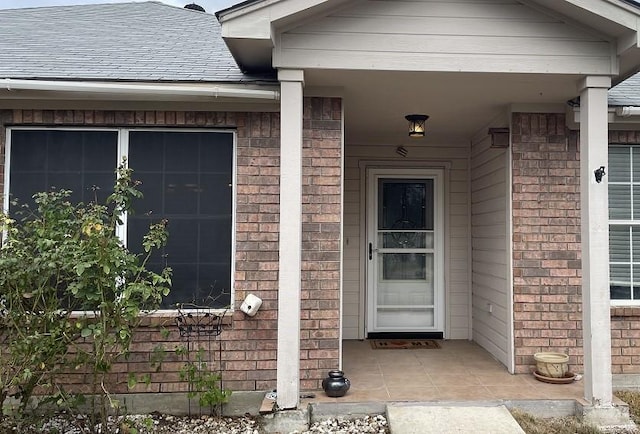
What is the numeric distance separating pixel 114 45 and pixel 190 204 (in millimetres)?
2055

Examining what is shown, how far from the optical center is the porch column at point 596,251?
139 inches

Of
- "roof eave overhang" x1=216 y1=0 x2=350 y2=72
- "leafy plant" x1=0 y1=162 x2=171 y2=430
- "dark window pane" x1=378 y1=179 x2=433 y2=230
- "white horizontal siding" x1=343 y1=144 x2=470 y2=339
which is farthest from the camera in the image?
"dark window pane" x1=378 y1=179 x2=433 y2=230

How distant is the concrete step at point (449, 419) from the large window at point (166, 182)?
164 centimetres

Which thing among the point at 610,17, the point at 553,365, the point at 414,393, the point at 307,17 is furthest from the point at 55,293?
the point at 610,17

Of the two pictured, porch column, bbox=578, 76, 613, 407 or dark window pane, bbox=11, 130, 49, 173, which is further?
dark window pane, bbox=11, 130, 49, 173

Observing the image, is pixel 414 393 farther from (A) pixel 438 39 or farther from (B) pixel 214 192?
(A) pixel 438 39

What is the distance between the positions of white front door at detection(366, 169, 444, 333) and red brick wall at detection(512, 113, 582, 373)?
4.82ft

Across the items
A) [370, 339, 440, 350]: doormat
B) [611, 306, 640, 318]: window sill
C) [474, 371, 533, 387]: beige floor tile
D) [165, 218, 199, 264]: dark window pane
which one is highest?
[165, 218, 199, 264]: dark window pane

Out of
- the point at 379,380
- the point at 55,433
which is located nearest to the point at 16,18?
the point at 55,433

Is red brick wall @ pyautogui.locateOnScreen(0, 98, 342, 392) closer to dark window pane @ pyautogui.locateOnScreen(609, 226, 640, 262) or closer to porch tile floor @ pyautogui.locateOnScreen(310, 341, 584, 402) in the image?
porch tile floor @ pyautogui.locateOnScreen(310, 341, 584, 402)

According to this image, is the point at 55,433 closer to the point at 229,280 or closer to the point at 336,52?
the point at 229,280

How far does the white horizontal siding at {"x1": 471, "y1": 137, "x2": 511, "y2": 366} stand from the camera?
15.1 feet

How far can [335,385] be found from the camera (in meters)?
3.71

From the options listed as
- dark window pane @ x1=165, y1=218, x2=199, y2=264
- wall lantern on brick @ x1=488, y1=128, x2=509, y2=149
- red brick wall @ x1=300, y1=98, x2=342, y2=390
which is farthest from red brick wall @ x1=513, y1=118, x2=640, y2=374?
dark window pane @ x1=165, y1=218, x2=199, y2=264
